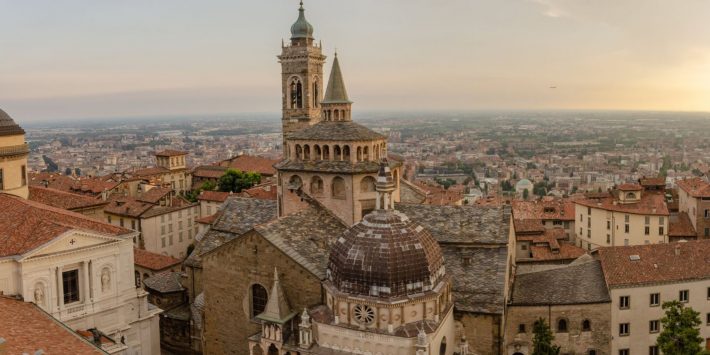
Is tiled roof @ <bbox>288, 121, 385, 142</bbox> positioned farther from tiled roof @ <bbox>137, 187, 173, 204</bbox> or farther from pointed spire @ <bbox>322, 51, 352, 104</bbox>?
tiled roof @ <bbox>137, 187, 173, 204</bbox>

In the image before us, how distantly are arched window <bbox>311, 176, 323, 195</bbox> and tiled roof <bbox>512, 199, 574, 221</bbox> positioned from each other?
41.8 metres

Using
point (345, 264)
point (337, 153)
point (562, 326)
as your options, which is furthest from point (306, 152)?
point (562, 326)

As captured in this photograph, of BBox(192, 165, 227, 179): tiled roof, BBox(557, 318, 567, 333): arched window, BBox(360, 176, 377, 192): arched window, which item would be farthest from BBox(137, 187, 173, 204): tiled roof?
BBox(557, 318, 567, 333): arched window

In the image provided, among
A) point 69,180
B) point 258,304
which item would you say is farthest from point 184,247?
point 258,304

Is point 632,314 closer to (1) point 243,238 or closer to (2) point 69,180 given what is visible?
(1) point 243,238

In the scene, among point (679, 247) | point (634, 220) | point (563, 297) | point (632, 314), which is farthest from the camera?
point (634, 220)

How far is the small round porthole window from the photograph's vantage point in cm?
2586

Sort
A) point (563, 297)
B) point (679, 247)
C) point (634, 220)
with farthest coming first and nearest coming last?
1. point (634, 220)
2. point (679, 247)
3. point (563, 297)

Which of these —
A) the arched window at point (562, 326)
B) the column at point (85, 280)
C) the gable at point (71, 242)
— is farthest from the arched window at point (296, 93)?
the column at point (85, 280)

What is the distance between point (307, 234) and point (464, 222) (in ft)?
30.3

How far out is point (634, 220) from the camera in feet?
203

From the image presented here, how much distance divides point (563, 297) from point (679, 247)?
11.5m

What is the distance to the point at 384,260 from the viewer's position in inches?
1021

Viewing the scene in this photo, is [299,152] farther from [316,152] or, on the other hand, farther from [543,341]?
[543,341]
